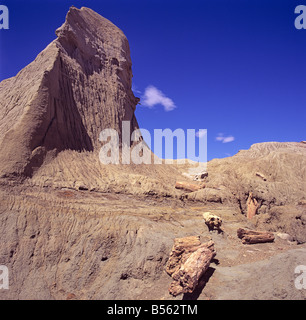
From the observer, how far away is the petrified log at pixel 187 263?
8.30 meters

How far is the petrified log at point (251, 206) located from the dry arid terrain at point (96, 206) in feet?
0.38

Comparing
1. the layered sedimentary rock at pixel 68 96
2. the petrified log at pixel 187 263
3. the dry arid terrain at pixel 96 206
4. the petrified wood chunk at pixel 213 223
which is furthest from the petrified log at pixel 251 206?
the layered sedimentary rock at pixel 68 96

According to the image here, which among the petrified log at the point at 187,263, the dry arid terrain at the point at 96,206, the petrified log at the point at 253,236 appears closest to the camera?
the petrified log at the point at 187,263

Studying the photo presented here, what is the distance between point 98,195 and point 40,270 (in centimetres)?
484

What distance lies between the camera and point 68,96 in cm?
1658

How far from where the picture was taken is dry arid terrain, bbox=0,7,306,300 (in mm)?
9438

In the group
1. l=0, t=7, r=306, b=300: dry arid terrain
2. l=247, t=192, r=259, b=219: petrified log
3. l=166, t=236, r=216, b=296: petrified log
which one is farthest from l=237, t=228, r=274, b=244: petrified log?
l=247, t=192, r=259, b=219: petrified log

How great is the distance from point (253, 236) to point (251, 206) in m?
6.10

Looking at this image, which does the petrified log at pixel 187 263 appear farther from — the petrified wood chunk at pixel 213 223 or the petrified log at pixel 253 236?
the petrified log at pixel 253 236

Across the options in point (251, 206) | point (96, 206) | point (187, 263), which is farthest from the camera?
point (251, 206)

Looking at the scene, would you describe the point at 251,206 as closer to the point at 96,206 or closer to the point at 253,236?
the point at 253,236

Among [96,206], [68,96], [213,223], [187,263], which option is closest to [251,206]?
[213,223]
